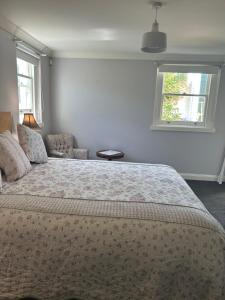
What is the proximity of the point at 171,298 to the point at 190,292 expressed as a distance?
0.12 meters

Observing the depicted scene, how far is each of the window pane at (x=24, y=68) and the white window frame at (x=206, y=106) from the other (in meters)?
2.13

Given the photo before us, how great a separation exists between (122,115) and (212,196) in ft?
6.70

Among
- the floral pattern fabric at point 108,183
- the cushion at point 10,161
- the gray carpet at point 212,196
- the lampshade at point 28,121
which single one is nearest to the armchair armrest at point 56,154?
the lampshade at point 28,121

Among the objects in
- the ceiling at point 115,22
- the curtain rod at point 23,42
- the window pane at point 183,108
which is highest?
the ceiling at point 115,22

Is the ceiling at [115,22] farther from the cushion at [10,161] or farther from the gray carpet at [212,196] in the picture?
the gray carpet at [212,196]

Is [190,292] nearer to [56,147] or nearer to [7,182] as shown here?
[7,182]

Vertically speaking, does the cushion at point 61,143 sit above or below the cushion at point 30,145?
below

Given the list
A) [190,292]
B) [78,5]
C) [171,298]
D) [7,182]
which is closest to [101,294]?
[171,298]

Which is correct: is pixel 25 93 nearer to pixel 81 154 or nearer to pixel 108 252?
pixel 81 154

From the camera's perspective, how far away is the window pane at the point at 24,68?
320 centimetres

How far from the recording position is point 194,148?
14.3ft

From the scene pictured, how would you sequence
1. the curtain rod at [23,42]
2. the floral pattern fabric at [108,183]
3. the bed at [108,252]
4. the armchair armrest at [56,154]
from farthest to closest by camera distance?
the armchair armrest at [56,154] → the curtain rod at [23,42] → the floral pattern fabric at [108,183] → the bed at [108,252]

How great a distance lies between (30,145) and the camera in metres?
2.60

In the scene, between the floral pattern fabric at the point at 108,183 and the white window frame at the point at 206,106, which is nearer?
the floral pattern fabric at the point at 108,183
